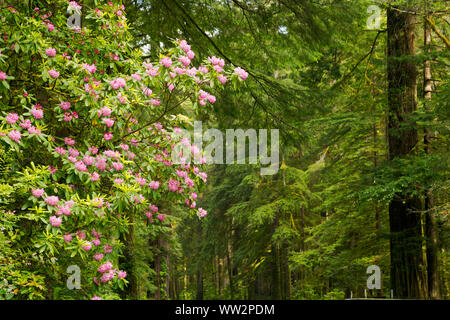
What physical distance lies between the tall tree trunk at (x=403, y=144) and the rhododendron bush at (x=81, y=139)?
442 cm

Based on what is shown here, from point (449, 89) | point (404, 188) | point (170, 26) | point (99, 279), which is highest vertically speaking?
point (170, 26)

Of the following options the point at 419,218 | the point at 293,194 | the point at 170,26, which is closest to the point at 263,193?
the point at 293,194

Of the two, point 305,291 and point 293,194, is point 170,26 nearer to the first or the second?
point 293,194

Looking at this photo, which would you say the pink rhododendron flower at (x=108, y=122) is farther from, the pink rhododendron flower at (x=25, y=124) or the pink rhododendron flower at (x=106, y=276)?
the pink rhododendron flower at (x=106, y=276)

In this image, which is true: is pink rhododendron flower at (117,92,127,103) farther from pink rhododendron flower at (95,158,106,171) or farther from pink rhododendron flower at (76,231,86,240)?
pink rhododendron flower at (76,231,86,240)

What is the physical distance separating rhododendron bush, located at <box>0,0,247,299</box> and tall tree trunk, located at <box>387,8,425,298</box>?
4.42 meters

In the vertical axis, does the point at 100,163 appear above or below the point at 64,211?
above

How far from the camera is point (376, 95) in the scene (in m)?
9.79

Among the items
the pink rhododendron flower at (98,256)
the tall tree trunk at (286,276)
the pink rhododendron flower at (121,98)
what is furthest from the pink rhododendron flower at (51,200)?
the tall tree trunk at (286,276)

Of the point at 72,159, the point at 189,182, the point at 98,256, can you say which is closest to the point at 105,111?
the point at 72,159

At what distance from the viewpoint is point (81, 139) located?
420 cm

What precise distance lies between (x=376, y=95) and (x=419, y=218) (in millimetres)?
3312

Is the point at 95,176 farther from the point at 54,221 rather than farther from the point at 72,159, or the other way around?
the point at 54,221

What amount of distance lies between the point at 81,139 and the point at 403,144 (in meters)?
5.80
